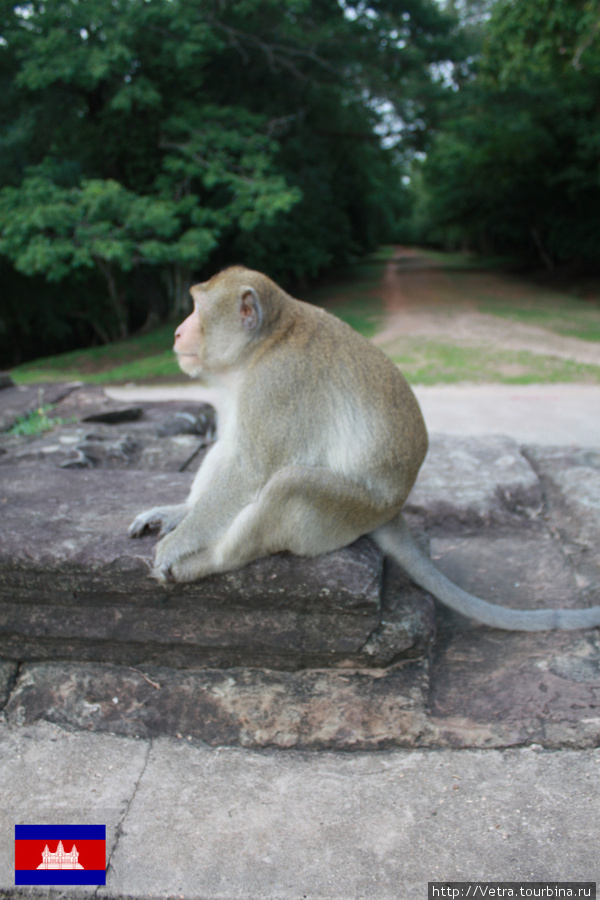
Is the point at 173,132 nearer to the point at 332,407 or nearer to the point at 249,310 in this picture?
the point at 249,310

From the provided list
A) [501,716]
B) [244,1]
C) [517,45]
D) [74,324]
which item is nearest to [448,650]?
[501,716]

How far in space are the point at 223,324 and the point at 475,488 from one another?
209 centimetres

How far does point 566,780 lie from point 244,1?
51.1 feet

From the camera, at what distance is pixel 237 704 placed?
8.31ft

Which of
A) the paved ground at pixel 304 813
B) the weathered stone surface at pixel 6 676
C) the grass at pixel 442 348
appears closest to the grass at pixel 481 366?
the grass at pixel 442 348

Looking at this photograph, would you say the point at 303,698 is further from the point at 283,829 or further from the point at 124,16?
the point at 124,16

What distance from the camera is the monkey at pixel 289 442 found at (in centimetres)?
243

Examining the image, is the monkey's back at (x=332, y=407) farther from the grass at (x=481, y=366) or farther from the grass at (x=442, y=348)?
the grass at (x=442, y=348)

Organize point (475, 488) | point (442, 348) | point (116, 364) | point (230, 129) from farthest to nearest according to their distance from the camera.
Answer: point (230, 129) < point (116, 364) < point (442, 348) < point (475, 488)

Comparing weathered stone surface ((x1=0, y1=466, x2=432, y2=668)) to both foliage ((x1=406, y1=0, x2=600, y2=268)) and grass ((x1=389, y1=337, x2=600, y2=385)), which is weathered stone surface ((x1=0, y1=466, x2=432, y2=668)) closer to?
grass ((x1=389, y1=337, x2=600, y2=385))

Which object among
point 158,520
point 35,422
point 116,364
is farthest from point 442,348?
point 158,520

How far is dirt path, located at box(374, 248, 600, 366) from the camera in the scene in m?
13.6

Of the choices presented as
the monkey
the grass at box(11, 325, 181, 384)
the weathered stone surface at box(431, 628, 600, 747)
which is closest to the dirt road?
the grass at box(11, 325, 181, 384)

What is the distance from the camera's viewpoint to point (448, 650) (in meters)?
2.81
